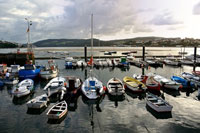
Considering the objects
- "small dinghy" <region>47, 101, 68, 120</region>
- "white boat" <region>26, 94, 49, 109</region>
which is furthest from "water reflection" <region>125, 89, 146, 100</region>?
"white boat" <region>26, 94, 49, 109</region>

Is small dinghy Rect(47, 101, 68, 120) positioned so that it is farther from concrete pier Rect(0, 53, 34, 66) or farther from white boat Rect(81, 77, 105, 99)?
concrete pier Rect(0, 53, 34, 66)

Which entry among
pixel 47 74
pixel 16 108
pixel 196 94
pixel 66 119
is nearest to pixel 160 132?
pixel 66 119

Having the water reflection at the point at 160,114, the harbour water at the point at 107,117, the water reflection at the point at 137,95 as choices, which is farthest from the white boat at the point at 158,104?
the water reflection at the point at 137,95

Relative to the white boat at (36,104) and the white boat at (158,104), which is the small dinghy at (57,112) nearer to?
the white boat at (36,104)

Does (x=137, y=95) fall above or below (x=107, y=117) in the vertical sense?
above

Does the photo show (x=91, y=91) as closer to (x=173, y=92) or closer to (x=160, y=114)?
(x=160, y=114)

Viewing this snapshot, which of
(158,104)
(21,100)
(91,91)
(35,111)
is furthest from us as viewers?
(21,100)

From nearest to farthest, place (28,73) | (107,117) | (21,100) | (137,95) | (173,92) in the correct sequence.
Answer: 1. (107,117)
2. (21,100)
3. (137,95)
4. (173,92)
5. (28,73)

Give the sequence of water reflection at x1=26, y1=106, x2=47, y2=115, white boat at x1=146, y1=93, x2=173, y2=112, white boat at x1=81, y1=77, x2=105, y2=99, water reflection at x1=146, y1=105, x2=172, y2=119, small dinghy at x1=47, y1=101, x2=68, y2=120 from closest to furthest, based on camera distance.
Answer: small dinghy at x1=47, y1=101, x2=68, y2=120, water reflection at x1=146, y1=105, x2=172, y2=119, white boat at x1=146, y1=93, x2=173, y2=112, water reflection at x1=26, y1=106, x2=47, y2=115, white boat at x1=81, y1=77, x2=105, y2=99

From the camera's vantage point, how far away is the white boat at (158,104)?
56.7ft

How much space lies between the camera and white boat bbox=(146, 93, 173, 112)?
17.3 metres

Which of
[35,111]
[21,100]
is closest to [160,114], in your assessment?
[35,111]

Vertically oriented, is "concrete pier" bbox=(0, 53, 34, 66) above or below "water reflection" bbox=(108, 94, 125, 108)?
above

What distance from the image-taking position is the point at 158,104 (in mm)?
18234
